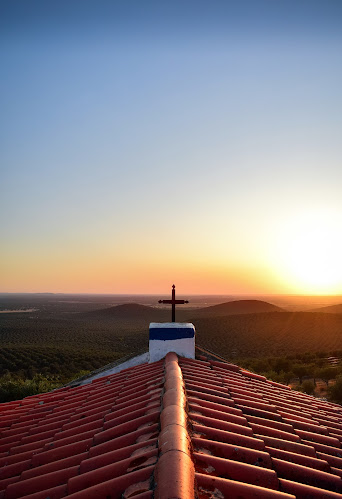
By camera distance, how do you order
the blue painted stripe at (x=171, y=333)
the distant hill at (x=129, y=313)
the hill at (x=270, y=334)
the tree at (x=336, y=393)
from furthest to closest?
the distant hill at (x=129, y=313)
the hill at (x=270, y=334)
the tree at (x=336, y=393)
the blue painted stripe at (x=171, y=333)

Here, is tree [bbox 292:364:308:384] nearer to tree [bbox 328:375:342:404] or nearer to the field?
the field

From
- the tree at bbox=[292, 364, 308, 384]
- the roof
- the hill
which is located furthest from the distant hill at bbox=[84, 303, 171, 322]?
the roof

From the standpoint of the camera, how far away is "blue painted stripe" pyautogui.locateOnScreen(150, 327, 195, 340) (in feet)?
17.4

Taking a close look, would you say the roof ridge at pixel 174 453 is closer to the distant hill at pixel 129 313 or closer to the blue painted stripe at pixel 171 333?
the blue painted stripe at pixel 171 333

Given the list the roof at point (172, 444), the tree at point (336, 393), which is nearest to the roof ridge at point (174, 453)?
the roof at point (172, 444)

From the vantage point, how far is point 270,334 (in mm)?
61188

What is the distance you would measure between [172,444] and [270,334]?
6354 cm

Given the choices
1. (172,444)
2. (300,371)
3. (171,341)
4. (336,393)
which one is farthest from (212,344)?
(172,444)

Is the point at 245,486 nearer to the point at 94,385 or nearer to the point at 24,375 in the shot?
the point at 94,385

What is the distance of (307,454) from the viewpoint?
2.73 meters

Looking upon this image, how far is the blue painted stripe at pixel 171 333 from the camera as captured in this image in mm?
5289

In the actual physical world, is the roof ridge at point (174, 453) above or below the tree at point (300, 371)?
Result: above

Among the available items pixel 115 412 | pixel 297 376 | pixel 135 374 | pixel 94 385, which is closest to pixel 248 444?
pixel 115 412

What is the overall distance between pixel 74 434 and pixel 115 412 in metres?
0.41
